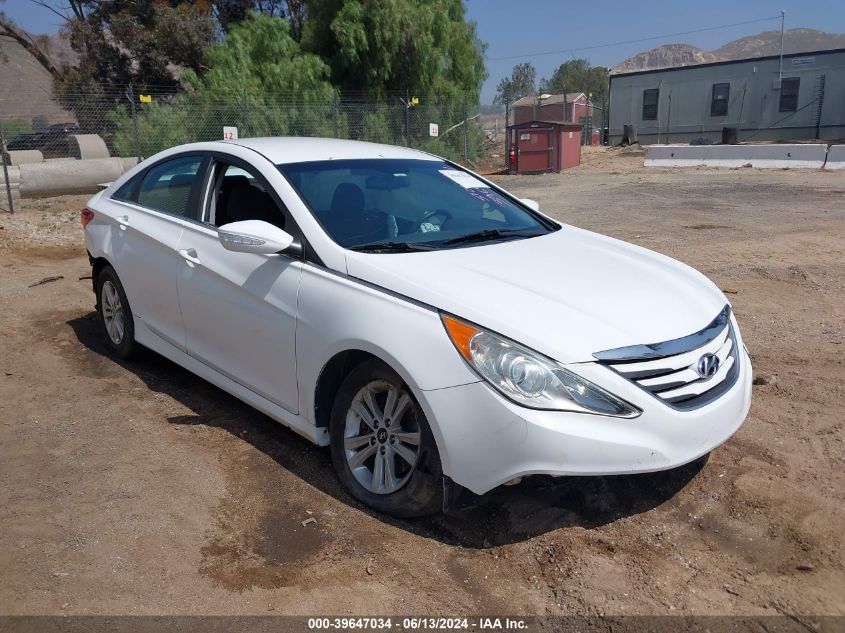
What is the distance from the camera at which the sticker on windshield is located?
4.67 meters

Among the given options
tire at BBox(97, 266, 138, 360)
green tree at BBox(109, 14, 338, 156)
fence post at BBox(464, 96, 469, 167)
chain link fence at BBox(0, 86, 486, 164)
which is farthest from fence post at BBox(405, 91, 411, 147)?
tire at BBox(97, 266, 138, 360)

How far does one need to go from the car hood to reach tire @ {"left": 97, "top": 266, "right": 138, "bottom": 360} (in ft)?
8.21

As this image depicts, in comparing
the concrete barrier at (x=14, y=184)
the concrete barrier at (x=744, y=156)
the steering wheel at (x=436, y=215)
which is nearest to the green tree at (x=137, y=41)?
the concrete barrier at (x=14, y=184)

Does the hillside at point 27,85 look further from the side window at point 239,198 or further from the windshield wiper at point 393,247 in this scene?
the windshield wiper at point 393,247

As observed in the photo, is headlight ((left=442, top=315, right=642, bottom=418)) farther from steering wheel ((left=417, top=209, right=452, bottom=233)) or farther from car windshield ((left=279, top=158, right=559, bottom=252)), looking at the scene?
steering wheel ((left=417, top=209, right=452, bottom=233))

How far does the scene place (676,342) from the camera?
10.1 feet

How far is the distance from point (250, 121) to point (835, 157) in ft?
54.9

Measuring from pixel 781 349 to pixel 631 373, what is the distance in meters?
3.11

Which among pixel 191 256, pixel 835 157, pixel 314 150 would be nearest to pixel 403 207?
pixel 314 150

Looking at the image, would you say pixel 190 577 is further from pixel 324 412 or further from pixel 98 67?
pixel 98 67

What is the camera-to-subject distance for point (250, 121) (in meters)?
21.1

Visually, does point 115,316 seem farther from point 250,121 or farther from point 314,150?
point 250,121

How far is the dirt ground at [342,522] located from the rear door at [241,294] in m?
0.47

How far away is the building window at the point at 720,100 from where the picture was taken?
3688 cm
